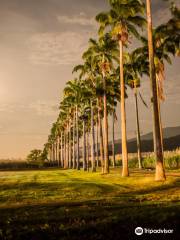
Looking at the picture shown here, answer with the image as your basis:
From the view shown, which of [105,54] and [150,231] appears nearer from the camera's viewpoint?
[150,231]

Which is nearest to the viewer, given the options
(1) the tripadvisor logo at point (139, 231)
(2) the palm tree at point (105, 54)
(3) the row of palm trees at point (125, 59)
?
(1) the tripadvisor logo at point (139, 231)

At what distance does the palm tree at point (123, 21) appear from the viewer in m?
43.4

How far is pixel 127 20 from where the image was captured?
148 feet

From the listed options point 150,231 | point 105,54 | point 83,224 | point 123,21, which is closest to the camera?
point 150,231

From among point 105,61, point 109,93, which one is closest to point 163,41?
point 105,61

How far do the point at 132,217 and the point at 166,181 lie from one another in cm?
1862

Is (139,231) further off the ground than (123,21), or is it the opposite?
(123,21)

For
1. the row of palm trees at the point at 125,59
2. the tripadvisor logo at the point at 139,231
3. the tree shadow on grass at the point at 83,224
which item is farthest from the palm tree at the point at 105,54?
the tripadvisor logo at the point at 139,231

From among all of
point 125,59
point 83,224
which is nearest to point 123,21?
point 125,59

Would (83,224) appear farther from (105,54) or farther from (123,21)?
(105,54)

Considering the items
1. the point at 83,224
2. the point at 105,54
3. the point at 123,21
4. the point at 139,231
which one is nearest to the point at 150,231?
the point at 139,231

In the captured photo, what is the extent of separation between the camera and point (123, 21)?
1783 inches

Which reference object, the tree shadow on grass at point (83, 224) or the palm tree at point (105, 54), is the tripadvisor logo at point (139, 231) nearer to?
the tree shadow on grass at point (83, 224)

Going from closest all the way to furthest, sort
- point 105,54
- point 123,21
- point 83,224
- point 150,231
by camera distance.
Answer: point 150,231, point 83,224, point 123,21, point 105,54
